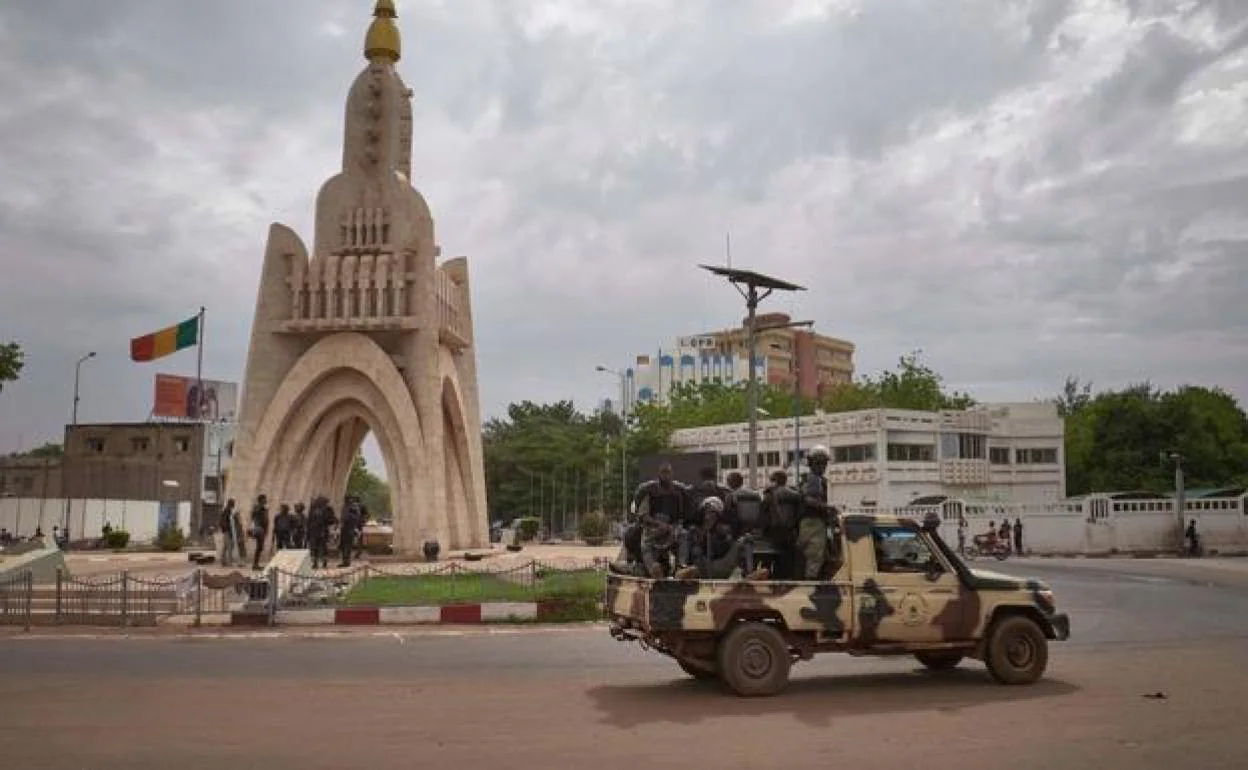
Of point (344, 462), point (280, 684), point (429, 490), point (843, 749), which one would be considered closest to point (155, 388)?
point (344, 462)

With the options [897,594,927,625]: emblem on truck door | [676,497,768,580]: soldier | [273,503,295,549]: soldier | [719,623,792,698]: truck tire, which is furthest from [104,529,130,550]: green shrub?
[897,594,927,625]: emblem on truck door

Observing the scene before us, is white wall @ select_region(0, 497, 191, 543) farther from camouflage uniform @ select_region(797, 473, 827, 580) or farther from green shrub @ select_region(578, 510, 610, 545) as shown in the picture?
camouflage uniform @ select_region(797, 473, 827, 580)

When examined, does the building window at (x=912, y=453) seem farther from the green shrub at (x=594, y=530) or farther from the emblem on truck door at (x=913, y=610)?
the emblem on truck door at (x=913, y=610)

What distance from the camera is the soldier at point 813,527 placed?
10445 millimetres

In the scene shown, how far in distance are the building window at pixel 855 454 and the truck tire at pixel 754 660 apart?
4837 centimetres

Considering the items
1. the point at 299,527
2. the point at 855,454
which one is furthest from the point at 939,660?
the point at 855,454

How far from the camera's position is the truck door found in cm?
1039

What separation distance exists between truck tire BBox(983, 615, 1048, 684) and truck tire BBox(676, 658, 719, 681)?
9.10 feet

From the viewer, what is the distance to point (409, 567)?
2830cm

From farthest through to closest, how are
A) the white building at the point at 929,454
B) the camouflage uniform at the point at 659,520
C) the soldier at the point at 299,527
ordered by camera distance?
1. the white building at the point at 929,454
2. the soldier at the point at 299,527
3. the camouflage uniform at the point at 659,520

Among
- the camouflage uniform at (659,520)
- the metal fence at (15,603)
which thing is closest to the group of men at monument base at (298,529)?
the metal fence at (15,603)

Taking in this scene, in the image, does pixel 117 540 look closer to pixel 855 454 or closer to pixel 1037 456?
pixel 855 454

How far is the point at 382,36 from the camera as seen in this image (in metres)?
36.7

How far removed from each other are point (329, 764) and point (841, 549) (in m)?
5.40
